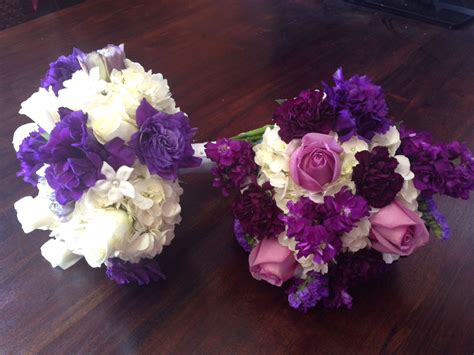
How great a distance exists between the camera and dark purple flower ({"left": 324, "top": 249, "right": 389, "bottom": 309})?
21.6 inches

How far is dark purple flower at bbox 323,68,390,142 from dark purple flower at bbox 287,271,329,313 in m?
0.17

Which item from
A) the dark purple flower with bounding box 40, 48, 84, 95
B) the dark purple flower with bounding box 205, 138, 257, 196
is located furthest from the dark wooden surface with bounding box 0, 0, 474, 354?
the dark purple flower with bounding box 40, 48, 84, 95

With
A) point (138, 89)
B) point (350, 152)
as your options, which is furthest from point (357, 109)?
point (138, 89)

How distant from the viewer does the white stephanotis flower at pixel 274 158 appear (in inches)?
21.0

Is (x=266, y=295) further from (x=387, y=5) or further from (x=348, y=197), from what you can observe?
(x=387, y=5)

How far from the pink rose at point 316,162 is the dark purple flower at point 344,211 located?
0.07 feet

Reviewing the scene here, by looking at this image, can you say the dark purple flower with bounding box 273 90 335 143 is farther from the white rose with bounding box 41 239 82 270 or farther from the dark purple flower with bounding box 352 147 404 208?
the white rose with bounding box 41 239 82 270

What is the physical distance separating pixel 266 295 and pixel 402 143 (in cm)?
25

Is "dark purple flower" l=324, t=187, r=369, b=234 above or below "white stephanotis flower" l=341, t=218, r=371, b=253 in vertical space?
above

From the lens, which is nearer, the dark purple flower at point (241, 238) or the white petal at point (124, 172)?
the white petal at point (124, 172)

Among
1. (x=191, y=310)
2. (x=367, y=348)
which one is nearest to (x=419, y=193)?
(x=367, y=348)

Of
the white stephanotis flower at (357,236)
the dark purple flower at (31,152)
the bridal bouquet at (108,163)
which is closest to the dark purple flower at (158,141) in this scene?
the bridal bouquet at (108,163)

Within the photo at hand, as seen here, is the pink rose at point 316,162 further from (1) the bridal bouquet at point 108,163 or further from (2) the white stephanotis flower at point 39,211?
(2) the white stephanotis flower at point 39,211

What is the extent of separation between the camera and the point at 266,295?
588 mm
